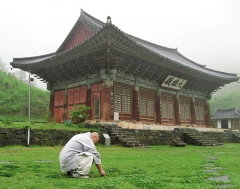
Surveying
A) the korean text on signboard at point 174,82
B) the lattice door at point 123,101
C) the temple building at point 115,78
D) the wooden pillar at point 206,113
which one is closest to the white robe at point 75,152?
the temple building at point 115,78

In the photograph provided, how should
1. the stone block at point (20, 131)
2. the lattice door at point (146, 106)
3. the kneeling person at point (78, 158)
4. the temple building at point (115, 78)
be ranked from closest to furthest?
the kneeling person at point (78, 158) < the stone block at point (20, 131) < the temple building at point (115, 78) < the lattice door at point (146, 106)

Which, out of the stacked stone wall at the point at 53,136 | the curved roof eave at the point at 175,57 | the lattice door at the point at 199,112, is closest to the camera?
the stacked stone wall at the point at 53,136

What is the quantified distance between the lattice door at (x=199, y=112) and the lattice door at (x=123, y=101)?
11083 millimetres

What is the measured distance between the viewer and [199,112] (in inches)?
1163

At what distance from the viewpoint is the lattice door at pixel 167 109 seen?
24469mm

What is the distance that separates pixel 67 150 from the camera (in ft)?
18.7

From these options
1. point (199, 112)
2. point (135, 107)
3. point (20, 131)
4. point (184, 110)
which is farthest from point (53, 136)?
point (199, 112)

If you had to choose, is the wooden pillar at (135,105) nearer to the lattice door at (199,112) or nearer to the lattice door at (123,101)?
the lattice door at (123,101)

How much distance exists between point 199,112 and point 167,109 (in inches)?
249

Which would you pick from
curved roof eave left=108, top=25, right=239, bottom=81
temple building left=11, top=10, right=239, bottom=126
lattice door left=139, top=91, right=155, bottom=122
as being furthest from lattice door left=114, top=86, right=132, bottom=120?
curved roof eave left=108, top=25, right=239, bottom=81

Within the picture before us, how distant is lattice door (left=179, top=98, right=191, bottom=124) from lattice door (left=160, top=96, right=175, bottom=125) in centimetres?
149

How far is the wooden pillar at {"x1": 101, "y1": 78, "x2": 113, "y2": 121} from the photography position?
1872cm

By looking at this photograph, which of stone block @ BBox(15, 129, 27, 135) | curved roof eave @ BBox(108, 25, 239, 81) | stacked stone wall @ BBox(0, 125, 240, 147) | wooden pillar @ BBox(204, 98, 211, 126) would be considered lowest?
stacked stone wall @ BBox(0, 125, 240, 147)

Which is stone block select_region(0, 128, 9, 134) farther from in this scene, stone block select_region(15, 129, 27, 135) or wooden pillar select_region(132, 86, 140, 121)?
wooden pillar select_region(132, 86, 140, 121)
